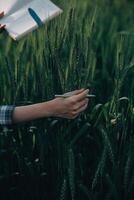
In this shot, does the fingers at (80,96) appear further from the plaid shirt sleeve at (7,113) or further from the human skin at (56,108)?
the plaid shirt sleeve at (7,113)

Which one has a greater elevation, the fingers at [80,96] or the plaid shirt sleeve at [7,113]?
the plaid shirt sleeve at [7,113]

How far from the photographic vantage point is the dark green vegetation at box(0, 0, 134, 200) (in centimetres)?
211

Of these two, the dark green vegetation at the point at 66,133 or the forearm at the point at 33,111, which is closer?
the forearm at the point at 33,111

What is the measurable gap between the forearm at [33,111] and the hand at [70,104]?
0.05 feet

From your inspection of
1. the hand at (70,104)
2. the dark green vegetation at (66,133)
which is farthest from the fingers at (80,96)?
the dark green vegetation at (66,133)

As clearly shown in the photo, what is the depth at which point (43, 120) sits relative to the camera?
217cm

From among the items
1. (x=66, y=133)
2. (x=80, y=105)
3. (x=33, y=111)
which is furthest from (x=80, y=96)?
(x=66, y=133)

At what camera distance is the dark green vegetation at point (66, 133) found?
211cm

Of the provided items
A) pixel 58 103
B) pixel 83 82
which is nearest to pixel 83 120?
pixel 83 82

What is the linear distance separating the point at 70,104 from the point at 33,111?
0.37 feet

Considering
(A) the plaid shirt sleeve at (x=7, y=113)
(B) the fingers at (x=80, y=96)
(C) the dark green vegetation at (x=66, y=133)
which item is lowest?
(C) the dark green vegetation at (x=66, y=133)

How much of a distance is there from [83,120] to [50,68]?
0.72ft

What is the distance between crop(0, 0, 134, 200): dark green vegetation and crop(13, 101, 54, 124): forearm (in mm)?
167

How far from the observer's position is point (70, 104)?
1891mm
